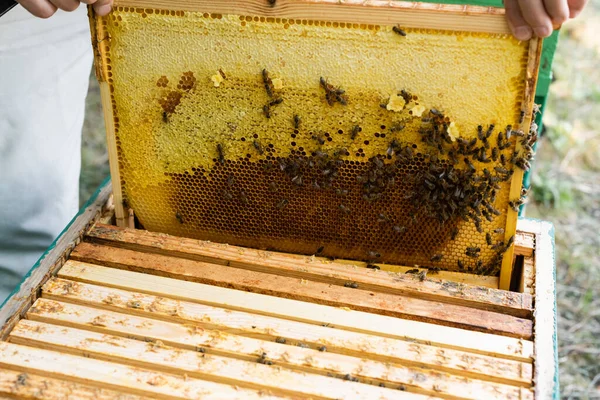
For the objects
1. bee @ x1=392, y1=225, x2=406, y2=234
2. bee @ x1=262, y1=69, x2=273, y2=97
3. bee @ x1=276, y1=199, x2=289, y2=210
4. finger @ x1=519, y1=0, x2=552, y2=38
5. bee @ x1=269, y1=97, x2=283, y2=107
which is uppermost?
finger @ x1=519, y1=0, x2=552, y2=38

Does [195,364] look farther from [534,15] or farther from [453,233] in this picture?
[534,15]

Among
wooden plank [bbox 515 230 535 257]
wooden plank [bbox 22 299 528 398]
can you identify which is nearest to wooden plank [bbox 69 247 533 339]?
wooden plank [bbox 22 299 528 398]

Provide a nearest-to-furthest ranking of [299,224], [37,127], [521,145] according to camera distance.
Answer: [521,145], [299,224], [37,127]

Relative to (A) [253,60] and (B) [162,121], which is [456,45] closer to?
(A) [253,60]

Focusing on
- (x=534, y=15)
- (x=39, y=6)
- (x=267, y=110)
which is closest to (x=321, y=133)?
(x=267, y=110)

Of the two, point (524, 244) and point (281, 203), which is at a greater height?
point (281, 203)

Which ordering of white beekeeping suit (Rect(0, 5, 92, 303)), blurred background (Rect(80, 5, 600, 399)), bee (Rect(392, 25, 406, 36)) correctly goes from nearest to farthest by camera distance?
bee (Rect(392, 25, 406, 36)), white beekeeping suit (Rect(0, 5, 92, 303)), blurred background (Rect(80, 5, 600, 399))

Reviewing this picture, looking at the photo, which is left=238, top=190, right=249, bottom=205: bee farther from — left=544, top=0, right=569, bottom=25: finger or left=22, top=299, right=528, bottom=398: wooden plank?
left=544, top=0, right=569, bottom=25: finger

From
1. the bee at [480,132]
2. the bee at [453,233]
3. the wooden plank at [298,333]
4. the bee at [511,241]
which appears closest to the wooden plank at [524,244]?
the bee at [511,241]
